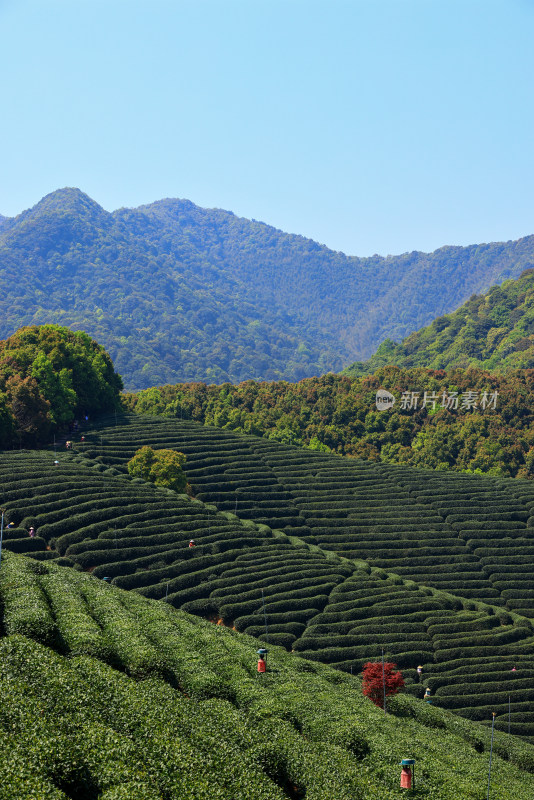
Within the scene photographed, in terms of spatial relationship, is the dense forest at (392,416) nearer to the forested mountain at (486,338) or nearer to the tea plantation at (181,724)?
the forested mountain at (486,338)

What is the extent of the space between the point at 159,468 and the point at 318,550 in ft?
54.3

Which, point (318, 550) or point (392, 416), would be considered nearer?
point (318, 550)

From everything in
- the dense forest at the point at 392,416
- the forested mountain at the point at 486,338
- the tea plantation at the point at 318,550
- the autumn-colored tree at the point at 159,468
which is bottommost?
the tea plantation at the point at 318,550

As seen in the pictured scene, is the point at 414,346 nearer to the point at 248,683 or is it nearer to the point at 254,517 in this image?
the point at 254,517

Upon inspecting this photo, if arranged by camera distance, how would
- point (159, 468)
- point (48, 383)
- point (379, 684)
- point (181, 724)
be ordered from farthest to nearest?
point (48, 383) < point (159, 468) < point (379, 684) < point (181, 724)

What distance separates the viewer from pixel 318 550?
56188mm

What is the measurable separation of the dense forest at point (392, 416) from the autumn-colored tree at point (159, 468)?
146 feet

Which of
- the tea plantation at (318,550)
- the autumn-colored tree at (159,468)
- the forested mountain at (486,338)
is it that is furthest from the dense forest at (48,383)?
the forested mountain at (486,338)

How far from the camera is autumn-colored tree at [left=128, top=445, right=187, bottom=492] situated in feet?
210

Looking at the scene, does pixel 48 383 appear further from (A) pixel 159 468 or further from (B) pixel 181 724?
(B) pixel 181 724

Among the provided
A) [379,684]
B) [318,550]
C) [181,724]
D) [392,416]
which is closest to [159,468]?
[318,550]

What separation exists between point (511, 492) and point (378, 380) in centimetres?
5845

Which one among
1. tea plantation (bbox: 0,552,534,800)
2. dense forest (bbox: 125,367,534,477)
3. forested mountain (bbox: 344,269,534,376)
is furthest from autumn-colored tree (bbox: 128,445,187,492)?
forested mountain (bbox: 344,269,534,376)

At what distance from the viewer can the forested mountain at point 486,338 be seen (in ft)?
566
